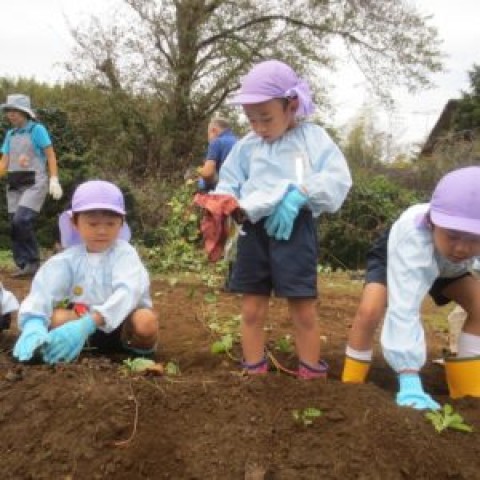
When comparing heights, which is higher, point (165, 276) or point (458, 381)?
point (458, 381)

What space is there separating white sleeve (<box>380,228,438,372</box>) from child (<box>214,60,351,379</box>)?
365 mm

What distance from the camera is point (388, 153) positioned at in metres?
27.1

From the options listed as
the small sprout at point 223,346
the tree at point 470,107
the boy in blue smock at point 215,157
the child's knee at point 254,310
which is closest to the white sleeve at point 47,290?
the small sprout at point 223,346

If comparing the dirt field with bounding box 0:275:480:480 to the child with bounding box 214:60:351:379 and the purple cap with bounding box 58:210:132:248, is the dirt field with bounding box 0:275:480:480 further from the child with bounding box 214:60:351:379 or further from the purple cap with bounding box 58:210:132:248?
the purple cap with bounding box 58:210:132:248

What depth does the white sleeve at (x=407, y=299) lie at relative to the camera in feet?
9.21

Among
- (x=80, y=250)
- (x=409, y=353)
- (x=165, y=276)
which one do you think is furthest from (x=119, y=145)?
(x=409, y=353)

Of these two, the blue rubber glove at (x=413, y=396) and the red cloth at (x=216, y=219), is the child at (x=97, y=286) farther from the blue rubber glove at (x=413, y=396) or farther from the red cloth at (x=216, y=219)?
the blue rubber glove at (x=413, y=396)

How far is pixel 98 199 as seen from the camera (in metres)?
3.50

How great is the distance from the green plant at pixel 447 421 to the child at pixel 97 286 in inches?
58.4

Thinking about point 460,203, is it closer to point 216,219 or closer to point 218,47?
point 216,219

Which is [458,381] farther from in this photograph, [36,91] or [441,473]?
[36,91]

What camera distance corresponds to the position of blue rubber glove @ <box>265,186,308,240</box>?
307cm

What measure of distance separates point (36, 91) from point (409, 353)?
53.6ft

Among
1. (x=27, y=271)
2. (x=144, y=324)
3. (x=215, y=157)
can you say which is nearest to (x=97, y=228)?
(x=144, y=324)
